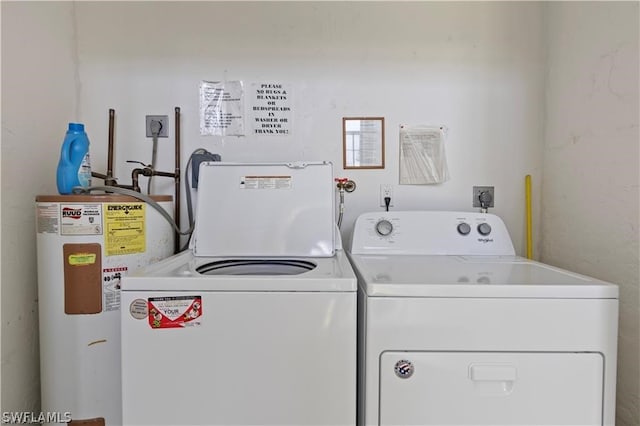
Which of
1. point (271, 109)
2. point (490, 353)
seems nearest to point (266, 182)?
point (271, 109)

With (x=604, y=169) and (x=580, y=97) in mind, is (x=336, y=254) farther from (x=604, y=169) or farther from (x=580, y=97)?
(x=580, y=97)

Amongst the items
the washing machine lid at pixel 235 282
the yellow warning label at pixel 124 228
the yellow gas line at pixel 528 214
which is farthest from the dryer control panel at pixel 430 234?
the yellow warning label at pixel 124 228

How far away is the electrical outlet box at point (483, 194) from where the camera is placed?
159cm

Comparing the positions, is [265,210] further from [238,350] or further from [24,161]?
[24,161]

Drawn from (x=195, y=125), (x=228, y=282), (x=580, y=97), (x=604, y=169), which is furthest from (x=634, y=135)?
(x=195, y=125)

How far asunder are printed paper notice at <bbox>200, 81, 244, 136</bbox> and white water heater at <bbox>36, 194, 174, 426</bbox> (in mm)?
570

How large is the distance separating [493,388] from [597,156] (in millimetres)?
953

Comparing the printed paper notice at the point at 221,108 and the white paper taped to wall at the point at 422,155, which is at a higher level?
the printed paper notice at the point at 221,108

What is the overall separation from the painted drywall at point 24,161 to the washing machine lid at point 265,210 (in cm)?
58

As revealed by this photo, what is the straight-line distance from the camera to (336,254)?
130 centimetres

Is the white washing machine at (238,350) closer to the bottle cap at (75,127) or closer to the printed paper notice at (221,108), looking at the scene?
the bottle cap at (75,127)

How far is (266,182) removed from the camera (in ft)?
4.49

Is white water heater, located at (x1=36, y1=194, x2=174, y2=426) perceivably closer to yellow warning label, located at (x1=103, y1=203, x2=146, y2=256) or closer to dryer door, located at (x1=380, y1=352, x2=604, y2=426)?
yellow warning label, located at (x1=103, y1=203, x2=146, y2=256)

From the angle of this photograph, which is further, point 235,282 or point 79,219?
point 79,219
